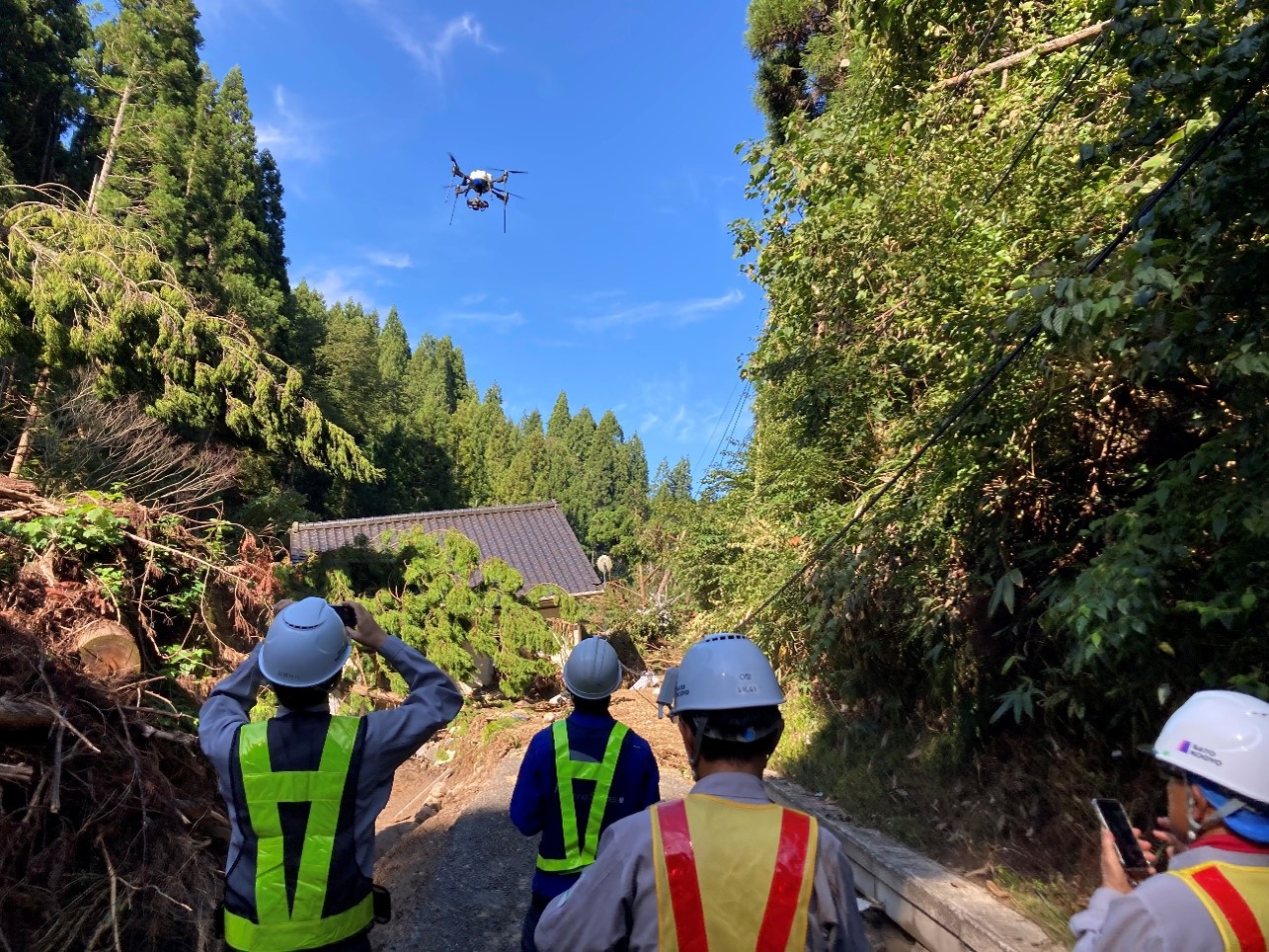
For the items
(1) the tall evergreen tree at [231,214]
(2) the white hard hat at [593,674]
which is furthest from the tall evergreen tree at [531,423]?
(2) the white hard hat at [593,674]

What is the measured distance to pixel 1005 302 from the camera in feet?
14.2

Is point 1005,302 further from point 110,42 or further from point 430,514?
point 110,42

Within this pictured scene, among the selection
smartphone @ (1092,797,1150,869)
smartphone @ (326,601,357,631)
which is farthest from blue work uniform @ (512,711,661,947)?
smartphone @ (1092,797,1150,869)

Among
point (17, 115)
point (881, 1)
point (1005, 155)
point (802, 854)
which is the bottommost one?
point (802, 854)

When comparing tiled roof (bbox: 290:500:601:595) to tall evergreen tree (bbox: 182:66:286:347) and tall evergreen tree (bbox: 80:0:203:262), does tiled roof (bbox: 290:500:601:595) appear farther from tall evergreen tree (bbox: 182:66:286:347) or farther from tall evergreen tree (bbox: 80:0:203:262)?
tall evergreen tree (bbox: 80:0:203:262)

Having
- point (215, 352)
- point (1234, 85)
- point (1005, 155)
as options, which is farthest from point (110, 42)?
point (1234, 85)

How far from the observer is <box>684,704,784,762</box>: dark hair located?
1491 mm

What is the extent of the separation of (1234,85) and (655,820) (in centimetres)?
336

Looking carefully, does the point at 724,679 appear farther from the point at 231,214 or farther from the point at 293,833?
the point at 231,214

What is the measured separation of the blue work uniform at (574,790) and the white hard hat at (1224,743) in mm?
1517

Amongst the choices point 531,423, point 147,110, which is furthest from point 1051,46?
point 531,423

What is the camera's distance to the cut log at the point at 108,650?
5570 millimetres

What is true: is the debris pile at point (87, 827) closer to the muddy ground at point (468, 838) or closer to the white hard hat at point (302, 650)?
the muddy ground at point (468, 838)

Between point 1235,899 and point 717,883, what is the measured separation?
939 mm
